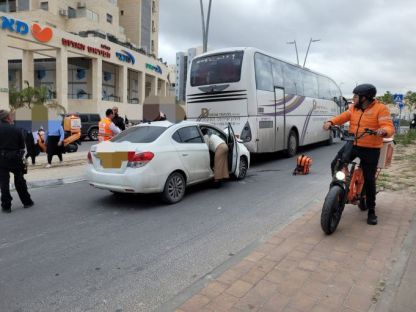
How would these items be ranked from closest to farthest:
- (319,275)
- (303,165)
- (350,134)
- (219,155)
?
(319,275) < (350,134) < (219,155) < (303,165)

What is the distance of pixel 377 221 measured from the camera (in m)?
5.59

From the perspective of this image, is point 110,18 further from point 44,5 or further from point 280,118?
point 280,118

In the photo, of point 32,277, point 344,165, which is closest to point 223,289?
point 32,277

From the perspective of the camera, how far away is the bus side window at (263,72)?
11.5 m

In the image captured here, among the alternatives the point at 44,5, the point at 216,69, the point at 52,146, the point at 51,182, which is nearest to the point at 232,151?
the point at 216,69

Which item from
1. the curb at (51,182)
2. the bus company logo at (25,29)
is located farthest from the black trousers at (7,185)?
the bus company logo at (25,29)

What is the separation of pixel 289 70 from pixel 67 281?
1172 cm

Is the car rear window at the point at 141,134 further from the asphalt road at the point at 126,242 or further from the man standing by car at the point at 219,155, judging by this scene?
the man standing by car at the point at 219,155

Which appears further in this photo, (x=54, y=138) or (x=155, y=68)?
(x=155, y=68)

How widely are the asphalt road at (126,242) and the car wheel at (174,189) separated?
0.54 ft

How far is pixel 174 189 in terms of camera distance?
283 inches

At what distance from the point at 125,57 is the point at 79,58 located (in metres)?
5.14

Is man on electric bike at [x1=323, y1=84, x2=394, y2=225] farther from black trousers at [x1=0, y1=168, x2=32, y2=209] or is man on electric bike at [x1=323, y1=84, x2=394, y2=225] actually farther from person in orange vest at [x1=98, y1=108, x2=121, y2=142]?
person in orange vest at [x1=98, y1=108, x2=121, y2=142]

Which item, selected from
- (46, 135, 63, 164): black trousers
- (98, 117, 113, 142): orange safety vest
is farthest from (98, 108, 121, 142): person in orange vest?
(46, 135, 63, 164): black trousers
